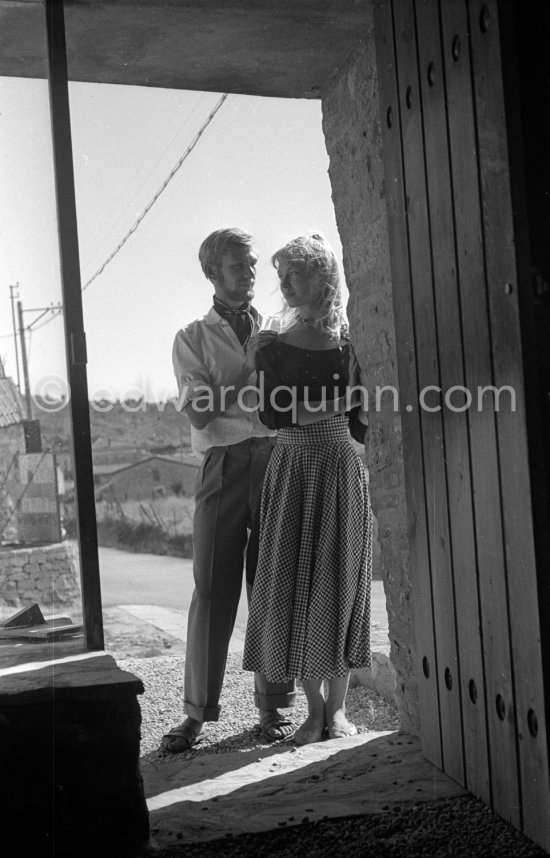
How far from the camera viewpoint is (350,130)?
354 cm

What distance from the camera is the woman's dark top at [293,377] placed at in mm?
3455

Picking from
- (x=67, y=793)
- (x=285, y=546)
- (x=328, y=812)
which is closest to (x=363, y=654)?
(x=285, y=546)

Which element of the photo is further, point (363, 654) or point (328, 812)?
point (363, 654)

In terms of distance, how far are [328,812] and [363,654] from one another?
0.85 m

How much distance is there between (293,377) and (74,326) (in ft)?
2.93

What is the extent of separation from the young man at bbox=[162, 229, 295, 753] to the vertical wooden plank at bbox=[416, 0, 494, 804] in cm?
107

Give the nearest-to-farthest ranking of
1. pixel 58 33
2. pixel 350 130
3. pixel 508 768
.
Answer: pixel 508 768 < pixel 58 33 < pixel 350 130

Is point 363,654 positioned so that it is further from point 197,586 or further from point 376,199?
point 376,199

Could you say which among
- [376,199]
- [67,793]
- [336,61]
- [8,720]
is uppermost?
[336,61]

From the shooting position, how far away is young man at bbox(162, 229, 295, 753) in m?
3.61

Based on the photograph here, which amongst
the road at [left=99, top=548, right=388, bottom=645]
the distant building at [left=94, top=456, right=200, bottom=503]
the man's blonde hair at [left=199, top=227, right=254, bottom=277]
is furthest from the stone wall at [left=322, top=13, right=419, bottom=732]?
the distant building at [left=94, top=456, right=200, bottom=503]

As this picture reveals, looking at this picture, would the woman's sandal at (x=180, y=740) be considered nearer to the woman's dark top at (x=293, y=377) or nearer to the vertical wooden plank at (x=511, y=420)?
the woman's dark top at (x=293, y=377)

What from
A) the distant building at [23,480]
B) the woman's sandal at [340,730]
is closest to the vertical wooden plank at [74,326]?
the distant building at [23,480]

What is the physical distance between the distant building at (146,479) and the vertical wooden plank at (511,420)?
2968cm
